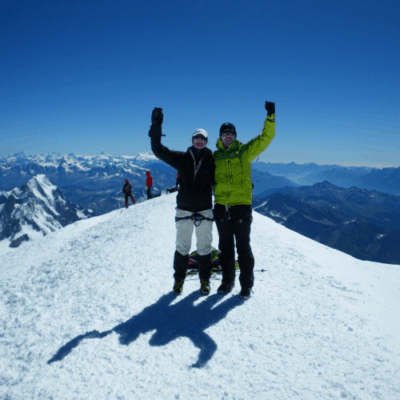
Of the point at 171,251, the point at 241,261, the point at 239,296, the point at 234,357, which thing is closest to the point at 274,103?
the point at 241,261

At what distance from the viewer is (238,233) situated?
5.48 m

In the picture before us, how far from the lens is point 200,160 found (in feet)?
17.9

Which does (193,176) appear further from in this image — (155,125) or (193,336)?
(193,336)

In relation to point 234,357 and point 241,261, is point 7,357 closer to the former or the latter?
point 234,357

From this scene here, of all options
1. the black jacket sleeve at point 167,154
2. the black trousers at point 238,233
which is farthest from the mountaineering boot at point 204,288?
the black jacket sleeve at point 167,154

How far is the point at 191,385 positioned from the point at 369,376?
2691mm

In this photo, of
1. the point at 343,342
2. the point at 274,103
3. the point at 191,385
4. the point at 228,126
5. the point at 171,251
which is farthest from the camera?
the point at 171,251

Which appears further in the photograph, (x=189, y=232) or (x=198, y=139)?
(x=189, y=232)

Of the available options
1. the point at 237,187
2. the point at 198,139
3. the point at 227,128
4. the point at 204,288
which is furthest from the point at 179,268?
the point at 227,128

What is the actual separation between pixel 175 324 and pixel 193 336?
524mm

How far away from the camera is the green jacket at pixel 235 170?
17.3ft

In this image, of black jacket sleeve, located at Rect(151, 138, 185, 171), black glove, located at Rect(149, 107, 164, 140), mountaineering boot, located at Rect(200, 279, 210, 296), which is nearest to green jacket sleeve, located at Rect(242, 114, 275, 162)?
black jacket sleeve, located at Rect(151, 138, 185, 171)

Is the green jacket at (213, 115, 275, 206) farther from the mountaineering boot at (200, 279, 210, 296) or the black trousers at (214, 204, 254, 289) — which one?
the mountaineering boot at (200, 279, 210, 296)

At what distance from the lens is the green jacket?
5266mm
